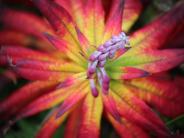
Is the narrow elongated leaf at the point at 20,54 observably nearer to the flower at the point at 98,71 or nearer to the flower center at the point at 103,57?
the flower at the point at 98,71

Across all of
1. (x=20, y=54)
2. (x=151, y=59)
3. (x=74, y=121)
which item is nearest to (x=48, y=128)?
(x=74, y=121)

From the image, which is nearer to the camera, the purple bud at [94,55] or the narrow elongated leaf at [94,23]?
the purple bud at [94,55]

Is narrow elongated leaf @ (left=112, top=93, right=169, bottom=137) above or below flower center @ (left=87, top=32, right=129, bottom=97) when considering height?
below

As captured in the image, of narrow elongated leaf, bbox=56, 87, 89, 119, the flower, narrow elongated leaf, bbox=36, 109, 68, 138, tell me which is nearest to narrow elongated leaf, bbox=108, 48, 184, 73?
the flower

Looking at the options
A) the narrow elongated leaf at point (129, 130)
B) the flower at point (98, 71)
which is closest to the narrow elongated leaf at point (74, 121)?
the flower at point (98, 71)

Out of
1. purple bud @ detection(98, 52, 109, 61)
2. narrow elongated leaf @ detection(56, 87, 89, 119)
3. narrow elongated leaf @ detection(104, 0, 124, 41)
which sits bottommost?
narrow elongated leaf @ detection(56, 87, 89, 119)

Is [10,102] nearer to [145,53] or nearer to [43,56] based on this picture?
[43,56]

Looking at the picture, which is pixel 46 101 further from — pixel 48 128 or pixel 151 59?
pixel 151 59

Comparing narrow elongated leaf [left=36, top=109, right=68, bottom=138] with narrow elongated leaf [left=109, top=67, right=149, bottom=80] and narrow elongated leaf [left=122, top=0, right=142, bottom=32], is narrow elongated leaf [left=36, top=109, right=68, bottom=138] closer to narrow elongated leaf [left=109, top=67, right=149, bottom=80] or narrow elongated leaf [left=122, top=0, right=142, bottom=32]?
narrow elongated leaf [left=109, top=67, right=149, bottom=80]
